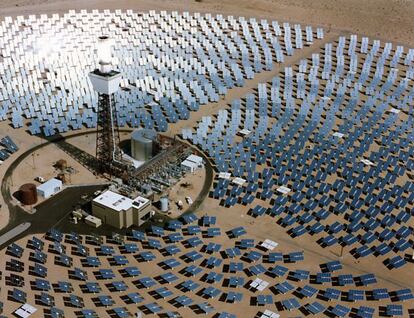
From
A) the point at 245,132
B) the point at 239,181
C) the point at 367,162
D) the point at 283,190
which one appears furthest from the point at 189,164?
the point at 367,162

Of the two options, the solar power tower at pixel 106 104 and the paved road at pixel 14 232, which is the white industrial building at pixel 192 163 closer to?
the solar power tower at pixel 106 104

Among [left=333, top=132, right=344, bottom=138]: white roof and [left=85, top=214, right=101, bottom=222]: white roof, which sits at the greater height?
[left=333, top=132, right=344, bottom=138]: white roof

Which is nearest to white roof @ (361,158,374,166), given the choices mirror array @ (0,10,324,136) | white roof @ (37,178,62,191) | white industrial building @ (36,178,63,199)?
mirror array @ (0,10,324,136)

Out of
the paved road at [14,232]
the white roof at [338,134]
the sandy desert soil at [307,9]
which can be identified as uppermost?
the sandy desert soil at [307,9]

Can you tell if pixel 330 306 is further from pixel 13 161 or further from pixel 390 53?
pixel 390 53

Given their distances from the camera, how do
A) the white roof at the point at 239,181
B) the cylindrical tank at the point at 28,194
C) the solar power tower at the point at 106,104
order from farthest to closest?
1. the white roof at the point at 239,181
2. the solar power tower at the point at 106,104
3. the cylindrical tank at the point at 28,194

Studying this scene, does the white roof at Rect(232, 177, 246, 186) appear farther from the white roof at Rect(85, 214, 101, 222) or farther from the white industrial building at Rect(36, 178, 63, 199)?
the white industrial building at Rect(36, 178, 63, 199)

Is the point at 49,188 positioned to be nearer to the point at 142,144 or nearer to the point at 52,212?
the point at 52,212

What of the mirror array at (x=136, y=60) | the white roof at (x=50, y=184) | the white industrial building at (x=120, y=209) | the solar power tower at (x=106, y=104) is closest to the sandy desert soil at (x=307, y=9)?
the mirror array at (x=136, y=60)
